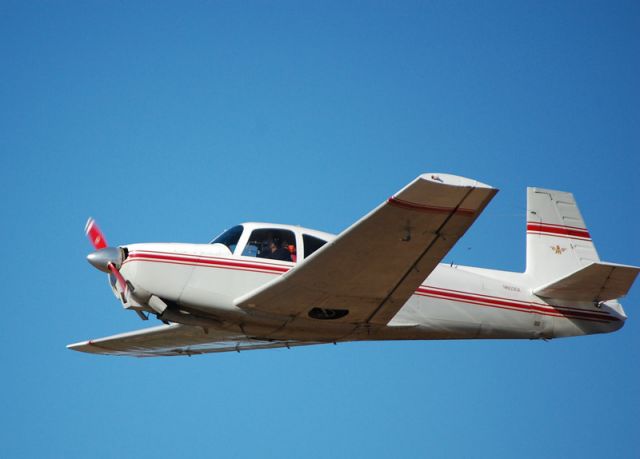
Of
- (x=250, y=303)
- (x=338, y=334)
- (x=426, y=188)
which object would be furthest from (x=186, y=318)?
(x=426, y=188)

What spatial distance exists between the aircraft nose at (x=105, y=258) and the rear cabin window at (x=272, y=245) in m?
2.00

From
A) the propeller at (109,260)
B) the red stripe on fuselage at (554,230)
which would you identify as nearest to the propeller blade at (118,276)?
the propeller at (109,260)

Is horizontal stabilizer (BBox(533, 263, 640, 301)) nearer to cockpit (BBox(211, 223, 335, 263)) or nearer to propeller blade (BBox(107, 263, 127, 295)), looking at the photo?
cockpit (BBox(211, 223, 335, 263))

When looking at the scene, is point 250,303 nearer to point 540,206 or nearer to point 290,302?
point 290,302

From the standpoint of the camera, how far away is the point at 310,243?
1521cm

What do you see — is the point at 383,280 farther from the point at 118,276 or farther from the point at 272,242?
the point at 118,276

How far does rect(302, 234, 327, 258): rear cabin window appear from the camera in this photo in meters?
→ 15.2

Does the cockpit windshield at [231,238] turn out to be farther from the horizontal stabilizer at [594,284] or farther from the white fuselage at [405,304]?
the horizontal stabilizer at [594,284]

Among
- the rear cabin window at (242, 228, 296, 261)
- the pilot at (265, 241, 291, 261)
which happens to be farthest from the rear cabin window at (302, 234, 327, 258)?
the pilot at (265, 241, 291, 261)

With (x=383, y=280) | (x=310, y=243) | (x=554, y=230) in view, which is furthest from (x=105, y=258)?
(x=554, y=230)

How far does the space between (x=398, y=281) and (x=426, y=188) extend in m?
2.51

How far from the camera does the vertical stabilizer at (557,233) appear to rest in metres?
18.3

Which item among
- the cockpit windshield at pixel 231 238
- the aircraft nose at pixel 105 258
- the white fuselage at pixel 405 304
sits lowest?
the white fuselage at pixel 405 304

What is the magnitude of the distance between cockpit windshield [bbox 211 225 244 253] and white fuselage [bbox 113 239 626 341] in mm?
172
